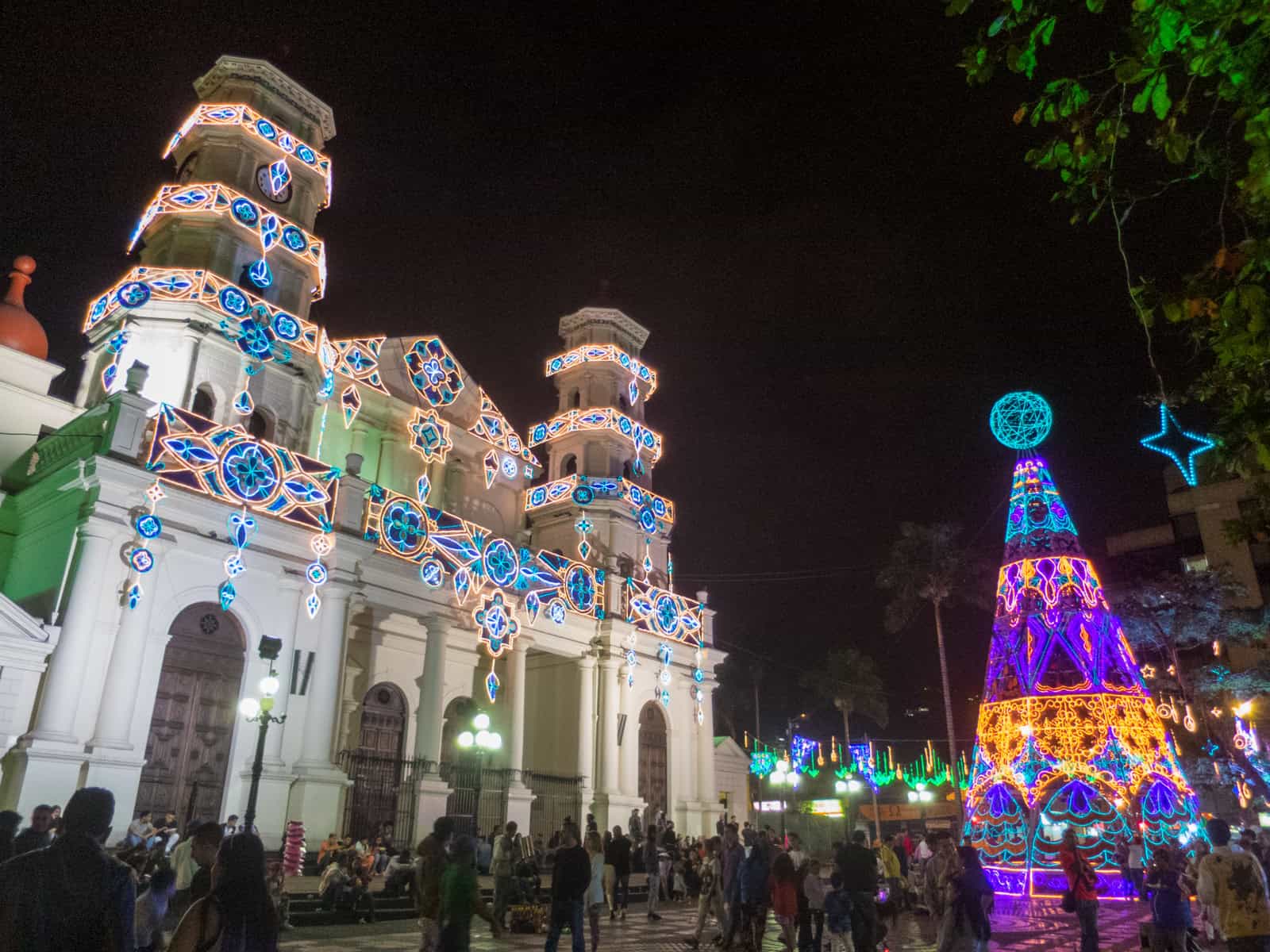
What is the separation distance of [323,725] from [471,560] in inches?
249

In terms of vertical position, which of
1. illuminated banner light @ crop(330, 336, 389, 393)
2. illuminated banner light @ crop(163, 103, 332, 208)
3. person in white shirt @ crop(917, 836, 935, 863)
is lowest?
person in white shirt @ crop(917, 836, 935, 863)

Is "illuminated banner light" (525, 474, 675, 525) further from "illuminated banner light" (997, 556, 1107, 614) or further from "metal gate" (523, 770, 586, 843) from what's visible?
"illuminated banner light" (997, 556, 1107, 614)

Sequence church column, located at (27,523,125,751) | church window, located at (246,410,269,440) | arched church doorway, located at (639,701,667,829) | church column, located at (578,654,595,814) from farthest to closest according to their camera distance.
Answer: arched church doorway, located at (639,701,667,829)
church column, located at (578,654,595,814)
church window, located at (246,410,269,440)
church column, located at (27,523,125,751)

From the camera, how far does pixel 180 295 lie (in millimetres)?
20469

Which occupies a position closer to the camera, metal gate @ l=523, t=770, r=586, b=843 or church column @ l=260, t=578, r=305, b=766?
church column @ l=260, t=578, r=305, b=766

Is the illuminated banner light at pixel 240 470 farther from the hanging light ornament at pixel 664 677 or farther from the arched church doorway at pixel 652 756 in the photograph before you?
the arched church doorway at pixel 652 756

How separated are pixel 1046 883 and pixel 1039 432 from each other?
10.2 metres

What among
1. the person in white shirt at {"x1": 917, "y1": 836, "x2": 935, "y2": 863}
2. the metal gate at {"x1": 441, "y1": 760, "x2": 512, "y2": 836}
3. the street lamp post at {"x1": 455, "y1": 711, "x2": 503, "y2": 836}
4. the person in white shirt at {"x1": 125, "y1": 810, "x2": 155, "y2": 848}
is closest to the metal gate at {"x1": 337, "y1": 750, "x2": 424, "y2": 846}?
the metal gate at {"x1": 441, "y1": 760, "x2": 512, "y2": 836}

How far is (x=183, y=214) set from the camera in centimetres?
2200

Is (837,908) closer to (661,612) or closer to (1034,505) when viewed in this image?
(1034,505)

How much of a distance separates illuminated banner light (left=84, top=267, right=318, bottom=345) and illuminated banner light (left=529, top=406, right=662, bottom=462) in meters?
11.9

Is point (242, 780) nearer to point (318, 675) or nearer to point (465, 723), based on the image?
point (318, 675)

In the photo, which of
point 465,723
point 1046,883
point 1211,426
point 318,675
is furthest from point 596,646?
point 1211,426

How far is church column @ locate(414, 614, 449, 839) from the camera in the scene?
824 inches
